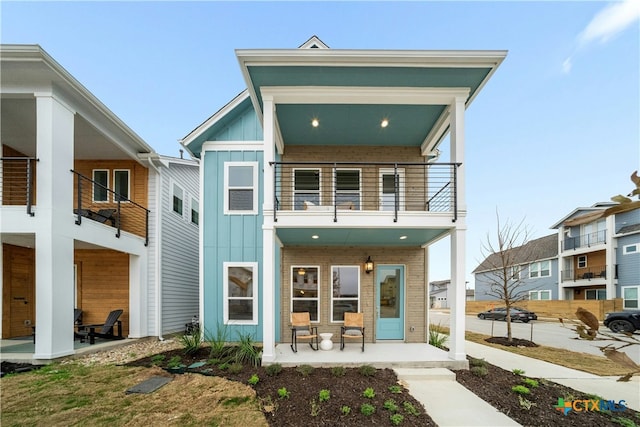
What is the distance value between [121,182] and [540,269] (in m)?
33.1

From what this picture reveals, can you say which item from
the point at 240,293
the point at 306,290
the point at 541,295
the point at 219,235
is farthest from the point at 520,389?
the point at 541,295

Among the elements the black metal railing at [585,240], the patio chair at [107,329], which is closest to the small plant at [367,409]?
the patio chair at [107,329]

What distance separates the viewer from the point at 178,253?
11.9 metres

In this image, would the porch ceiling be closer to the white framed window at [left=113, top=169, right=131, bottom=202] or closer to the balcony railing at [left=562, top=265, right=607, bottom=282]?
the white framed window at [left=113, top=169, right=131, bottom=202]

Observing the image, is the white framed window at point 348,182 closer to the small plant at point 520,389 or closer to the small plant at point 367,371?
the small plant at point 367,371

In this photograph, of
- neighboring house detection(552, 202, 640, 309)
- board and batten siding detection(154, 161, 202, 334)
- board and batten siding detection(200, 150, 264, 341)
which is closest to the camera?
board and batten siding detection(200, 150, 264, 341)

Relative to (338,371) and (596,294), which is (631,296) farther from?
(338,371)

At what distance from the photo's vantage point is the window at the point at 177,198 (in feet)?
38.3

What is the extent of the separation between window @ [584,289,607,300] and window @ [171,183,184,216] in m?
28.5

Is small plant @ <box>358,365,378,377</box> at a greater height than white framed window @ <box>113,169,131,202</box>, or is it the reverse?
white framed window @ <box>113,169,131,202</box>

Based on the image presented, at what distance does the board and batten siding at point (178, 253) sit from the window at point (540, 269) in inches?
1163

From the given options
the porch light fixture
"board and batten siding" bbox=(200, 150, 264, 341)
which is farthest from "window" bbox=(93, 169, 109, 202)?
the porch light fixture

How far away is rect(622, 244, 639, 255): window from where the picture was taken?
67.5 ft

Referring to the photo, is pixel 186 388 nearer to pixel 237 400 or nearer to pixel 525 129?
pixel 237 400
